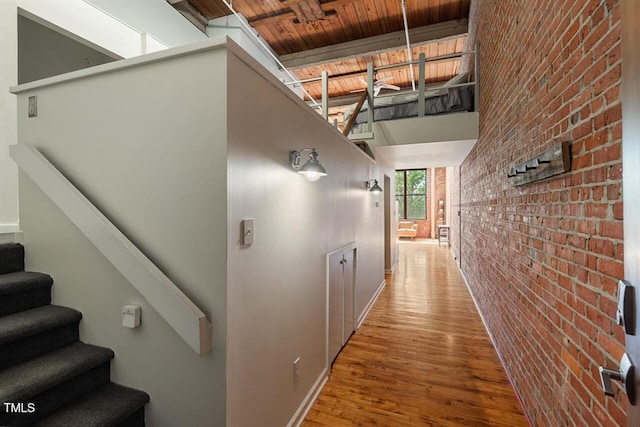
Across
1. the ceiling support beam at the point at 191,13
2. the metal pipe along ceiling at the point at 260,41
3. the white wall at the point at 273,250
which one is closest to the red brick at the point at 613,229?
the white wall at the point at 273,250

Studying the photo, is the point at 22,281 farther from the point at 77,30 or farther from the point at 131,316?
the point at 77,30

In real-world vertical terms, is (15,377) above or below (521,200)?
below

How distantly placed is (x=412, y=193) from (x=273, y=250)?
1279cm

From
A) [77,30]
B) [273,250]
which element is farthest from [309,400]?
[77,30]

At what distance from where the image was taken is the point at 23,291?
165 centimetres

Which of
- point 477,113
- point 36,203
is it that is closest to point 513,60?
point 477,113

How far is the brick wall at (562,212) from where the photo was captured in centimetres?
103

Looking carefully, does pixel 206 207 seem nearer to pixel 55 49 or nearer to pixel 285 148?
pixel 285 148

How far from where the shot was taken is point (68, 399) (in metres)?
1.39

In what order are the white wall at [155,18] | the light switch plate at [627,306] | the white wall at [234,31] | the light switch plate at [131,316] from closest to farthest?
the light switch plate at [627,306], the light switch plate at [131,316], the white wall at [155,18], the white wall at [234,31]

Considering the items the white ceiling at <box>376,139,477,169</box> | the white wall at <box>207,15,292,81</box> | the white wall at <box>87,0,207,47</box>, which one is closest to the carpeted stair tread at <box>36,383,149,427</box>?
the white wall at <box>87,0,207,47</box>

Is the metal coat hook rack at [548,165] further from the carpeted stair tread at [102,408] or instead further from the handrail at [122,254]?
the carpeted stair tread at [102,408]

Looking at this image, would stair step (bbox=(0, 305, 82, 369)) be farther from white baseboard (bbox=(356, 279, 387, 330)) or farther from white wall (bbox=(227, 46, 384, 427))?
white baseboard (bbox=(356, 279, 387, 330))

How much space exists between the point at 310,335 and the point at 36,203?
203 cm
